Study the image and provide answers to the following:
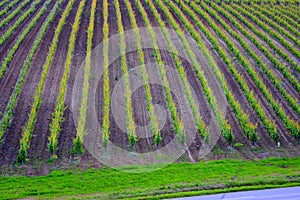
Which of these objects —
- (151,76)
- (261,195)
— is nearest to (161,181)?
(261,195)

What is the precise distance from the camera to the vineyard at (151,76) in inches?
907

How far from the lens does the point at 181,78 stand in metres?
29.5

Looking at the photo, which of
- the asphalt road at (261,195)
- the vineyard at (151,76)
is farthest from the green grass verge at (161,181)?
the vineyard at (151,76)

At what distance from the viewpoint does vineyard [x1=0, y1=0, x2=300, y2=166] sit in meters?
23.0

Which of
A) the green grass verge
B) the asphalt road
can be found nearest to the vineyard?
the green grass verge

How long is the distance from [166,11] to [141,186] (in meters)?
26.6

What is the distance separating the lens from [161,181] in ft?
65.2

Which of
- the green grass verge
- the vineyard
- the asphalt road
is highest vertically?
the vineyard

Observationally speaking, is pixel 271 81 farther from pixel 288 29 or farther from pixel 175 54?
pixel 288 29

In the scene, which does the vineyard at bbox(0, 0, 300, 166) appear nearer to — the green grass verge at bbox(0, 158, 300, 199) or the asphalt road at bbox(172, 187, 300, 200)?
the green grass verge at bbox(0, 158, 300, 199)

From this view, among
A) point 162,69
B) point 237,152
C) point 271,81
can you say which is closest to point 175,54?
point 162,69

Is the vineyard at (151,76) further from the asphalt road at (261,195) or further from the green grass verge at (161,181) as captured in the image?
the asphalt road at (261,195)

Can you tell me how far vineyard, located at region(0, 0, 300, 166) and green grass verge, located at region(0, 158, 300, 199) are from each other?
111cm

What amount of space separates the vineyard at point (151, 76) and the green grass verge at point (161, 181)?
111 centimetres
